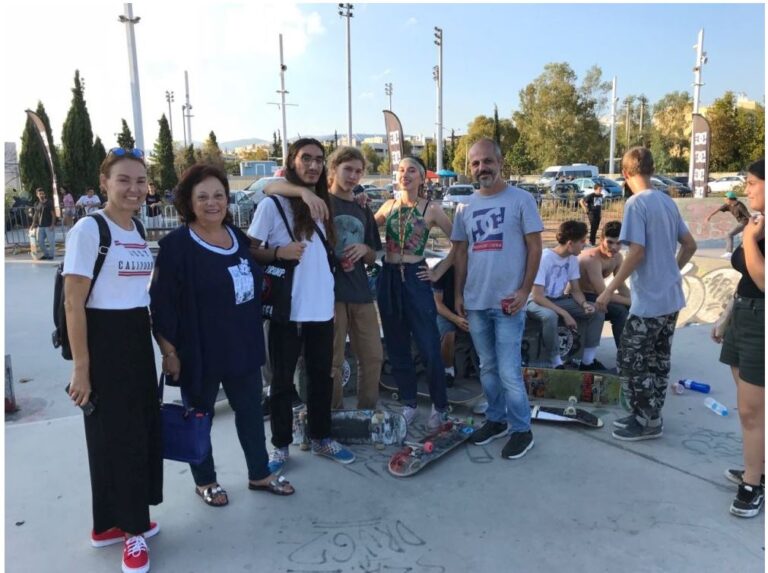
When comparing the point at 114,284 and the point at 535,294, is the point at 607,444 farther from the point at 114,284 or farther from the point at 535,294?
the point at 114,284

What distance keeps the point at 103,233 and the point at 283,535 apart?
155 centimetres

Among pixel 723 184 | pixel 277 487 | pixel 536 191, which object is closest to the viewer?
pixel 277 487

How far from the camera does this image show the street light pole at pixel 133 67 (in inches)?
485

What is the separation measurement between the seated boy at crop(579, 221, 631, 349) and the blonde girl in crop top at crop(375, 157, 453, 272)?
85.4 inches

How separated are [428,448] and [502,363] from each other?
0.68 m

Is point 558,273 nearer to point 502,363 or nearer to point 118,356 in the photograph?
point 502,363

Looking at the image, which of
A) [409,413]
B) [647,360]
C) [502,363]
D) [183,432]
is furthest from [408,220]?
[183,432]

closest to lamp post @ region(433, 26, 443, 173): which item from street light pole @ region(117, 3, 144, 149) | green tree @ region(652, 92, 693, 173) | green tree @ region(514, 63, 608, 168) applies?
green tree @ region(514, 63, 608, 168)

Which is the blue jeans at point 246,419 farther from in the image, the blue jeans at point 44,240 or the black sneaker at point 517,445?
the blue jeans at point 44,240

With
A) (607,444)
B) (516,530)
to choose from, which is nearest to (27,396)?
(516,530)

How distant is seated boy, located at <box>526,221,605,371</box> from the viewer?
484 centimetres

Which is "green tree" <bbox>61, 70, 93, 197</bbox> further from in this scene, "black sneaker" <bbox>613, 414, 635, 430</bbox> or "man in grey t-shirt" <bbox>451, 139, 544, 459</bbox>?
"black sneaker" <bbox>613, 414, 635, 430</bbox>

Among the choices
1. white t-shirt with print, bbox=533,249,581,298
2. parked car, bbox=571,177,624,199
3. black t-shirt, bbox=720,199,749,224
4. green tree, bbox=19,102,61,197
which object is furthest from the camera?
parked car, bbox=571,177,624,199

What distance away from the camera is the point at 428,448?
10.6 ft
